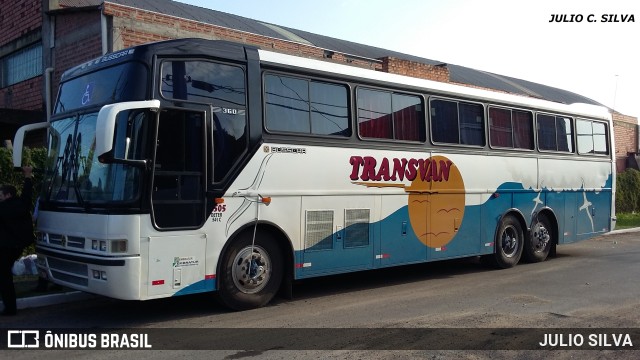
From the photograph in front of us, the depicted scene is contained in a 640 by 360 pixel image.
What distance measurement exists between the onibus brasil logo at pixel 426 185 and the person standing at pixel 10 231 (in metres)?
4.54

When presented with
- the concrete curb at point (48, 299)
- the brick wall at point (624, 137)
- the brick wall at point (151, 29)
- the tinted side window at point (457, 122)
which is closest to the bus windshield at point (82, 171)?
the concrete curb at point (48, 299)

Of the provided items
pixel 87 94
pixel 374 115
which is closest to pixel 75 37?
pixel 87 94

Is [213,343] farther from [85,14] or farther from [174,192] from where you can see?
[85,14]

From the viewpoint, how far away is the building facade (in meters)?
13.5

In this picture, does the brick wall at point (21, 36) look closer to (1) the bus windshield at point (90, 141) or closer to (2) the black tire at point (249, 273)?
(1) the bus windshield at point (90, 141)

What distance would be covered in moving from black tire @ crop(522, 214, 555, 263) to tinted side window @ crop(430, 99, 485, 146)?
2.72 meters

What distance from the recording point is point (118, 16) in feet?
43.5

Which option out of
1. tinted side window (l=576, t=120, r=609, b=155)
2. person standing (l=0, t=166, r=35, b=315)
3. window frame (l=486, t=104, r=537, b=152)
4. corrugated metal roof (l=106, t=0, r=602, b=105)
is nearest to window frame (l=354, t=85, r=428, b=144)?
window frame (l=486, t=104, r=537, b=152)

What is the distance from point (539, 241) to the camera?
1305 centimetres

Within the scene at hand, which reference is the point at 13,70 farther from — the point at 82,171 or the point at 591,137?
the point at 591,137

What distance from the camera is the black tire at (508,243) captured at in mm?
11938

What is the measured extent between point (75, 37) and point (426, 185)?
9626mm

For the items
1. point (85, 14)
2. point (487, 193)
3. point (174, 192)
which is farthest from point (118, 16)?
point (487, 193)

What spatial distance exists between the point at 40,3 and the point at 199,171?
1149 centimetres
